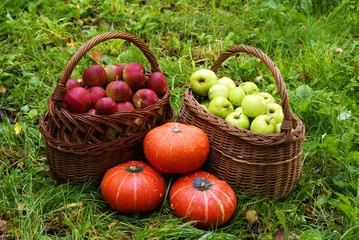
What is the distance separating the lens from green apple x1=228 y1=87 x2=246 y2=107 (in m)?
3.18

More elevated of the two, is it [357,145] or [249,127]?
[249,127]

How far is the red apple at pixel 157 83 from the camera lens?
128 inches

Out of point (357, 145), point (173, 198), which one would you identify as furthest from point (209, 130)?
point (357, 145)

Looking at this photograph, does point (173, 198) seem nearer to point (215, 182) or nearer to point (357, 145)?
point (215, 182)

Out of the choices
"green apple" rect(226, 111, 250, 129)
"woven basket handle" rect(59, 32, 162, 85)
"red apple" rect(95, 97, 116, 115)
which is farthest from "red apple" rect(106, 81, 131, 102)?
"green apple" rect(226, 111, 250, 129)

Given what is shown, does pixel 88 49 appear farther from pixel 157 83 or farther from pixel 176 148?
pixel 176 148

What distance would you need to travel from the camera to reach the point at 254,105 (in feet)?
9.92

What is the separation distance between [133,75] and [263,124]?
0.82m

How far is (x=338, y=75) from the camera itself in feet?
14.7

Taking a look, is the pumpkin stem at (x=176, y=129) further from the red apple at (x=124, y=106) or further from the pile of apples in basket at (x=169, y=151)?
the red apple at (x=124, y=106)

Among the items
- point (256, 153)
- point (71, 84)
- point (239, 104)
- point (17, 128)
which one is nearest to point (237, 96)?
point (239, 104)

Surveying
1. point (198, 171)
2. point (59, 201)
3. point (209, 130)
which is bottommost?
point (59, 201)

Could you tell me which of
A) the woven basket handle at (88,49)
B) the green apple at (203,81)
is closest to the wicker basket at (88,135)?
the woven basket handle at (88,49)

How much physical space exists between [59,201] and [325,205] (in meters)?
1.55
